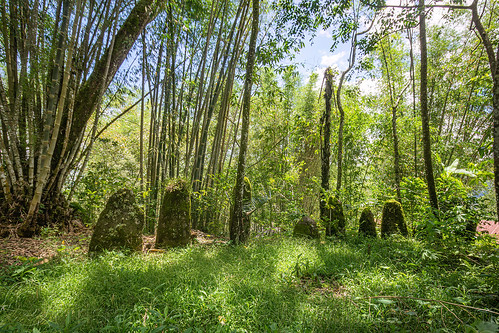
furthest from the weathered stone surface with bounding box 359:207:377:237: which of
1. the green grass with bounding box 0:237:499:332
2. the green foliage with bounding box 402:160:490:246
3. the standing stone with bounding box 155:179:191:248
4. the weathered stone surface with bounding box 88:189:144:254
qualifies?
the weathered stone surface with bounding box 88:189:144:254

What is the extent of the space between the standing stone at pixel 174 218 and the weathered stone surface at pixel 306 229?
2.12 meters

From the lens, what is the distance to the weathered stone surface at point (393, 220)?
468 centimetres

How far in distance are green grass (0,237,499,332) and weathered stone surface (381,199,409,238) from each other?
221cm

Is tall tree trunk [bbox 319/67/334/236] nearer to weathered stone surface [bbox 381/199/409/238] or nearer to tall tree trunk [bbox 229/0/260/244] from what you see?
weathered stone surface [bbox 381/199/409/238]

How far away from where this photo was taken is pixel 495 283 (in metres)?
1.71

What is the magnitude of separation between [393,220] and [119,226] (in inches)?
204

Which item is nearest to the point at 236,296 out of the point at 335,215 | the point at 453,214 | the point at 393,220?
the point at 453,214

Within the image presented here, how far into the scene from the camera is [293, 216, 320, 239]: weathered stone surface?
4.25m

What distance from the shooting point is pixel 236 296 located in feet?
5.55

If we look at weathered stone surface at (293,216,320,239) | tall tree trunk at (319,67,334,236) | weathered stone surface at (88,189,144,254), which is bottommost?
weathered stone surface at (293,216,320,239)

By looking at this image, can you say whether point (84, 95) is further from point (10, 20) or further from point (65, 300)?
point (65, 300)

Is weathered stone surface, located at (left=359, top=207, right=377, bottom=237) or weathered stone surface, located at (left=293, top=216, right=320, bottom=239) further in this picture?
weathered stone surface, located at (left=359, top=207, right=377, bottom=237)

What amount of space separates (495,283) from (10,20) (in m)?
5.52

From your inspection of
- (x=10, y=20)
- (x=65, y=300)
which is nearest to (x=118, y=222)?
(x=65, y=300)
